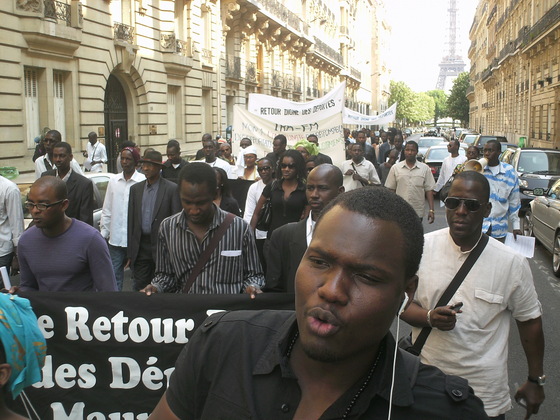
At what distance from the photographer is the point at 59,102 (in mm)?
19766

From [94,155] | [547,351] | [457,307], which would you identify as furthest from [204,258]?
[94,155]

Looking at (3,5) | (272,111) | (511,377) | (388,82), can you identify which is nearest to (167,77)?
(3,5)

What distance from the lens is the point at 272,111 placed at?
14.1m

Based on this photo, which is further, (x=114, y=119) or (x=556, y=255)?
(x=114, y=119)

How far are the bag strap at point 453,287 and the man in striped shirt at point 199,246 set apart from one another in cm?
124

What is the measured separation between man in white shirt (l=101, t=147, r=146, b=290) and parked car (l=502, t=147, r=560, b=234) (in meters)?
11.6

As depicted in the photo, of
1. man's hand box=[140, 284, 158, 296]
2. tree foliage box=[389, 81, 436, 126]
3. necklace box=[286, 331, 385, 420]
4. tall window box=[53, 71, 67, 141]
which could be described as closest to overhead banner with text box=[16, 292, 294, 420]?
man's hand box=[140, 284, 158, 296]

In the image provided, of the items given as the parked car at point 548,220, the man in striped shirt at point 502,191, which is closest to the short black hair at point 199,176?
the man in striped shirt at point 502,191

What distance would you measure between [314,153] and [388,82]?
129m

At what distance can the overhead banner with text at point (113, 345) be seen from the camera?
4281 millimetres

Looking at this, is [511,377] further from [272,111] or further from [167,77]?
[167,77]

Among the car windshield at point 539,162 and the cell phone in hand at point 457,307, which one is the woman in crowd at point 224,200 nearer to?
the cell phone in hand at point 457,307

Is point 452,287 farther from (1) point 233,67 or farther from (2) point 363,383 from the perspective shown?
(1) point 233,67

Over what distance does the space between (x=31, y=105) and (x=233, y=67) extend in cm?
1679
